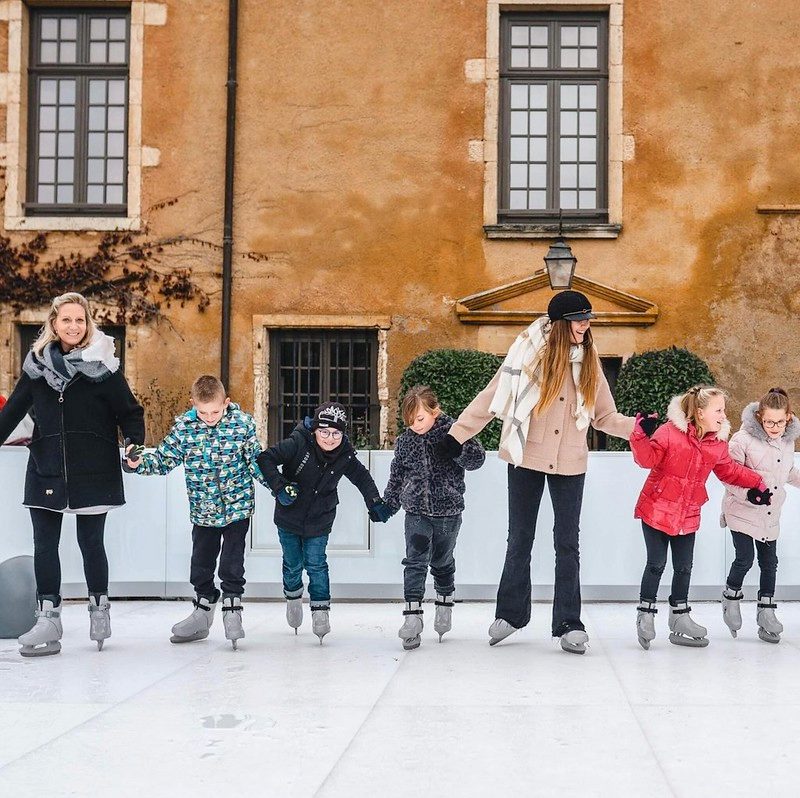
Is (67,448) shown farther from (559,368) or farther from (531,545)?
(559,368)

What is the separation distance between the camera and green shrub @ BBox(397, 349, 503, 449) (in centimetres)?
1175

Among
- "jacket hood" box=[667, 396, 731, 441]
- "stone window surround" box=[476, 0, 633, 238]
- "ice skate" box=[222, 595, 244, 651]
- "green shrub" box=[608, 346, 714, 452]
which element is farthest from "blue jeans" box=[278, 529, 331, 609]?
"stone window surround" box=[476, 0, 633, 238]

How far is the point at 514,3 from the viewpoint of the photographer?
13.0m

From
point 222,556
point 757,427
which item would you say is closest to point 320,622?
point 222,556

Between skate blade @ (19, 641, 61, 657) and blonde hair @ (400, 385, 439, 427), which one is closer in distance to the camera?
skate blade @ (19, 641, 61, 657)

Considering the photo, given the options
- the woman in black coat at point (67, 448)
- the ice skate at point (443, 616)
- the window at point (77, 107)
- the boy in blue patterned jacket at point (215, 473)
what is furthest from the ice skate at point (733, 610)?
the window at point (77, 107)

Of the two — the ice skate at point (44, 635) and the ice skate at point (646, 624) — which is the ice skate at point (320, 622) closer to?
the ice skate at point (44, 635)

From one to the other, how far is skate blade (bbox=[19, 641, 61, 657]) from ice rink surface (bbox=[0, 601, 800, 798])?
0.16ft

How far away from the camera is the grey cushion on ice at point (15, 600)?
683 cm

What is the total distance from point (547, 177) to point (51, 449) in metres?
8.32

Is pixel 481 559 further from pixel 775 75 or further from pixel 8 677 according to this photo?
pixel 775 75

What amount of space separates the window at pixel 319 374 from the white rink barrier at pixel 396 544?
4.78 meters

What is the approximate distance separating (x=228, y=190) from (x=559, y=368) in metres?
7.53

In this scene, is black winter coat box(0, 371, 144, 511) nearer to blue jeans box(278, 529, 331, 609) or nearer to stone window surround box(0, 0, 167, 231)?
blue jeans box(278, 529, 331, 609)
